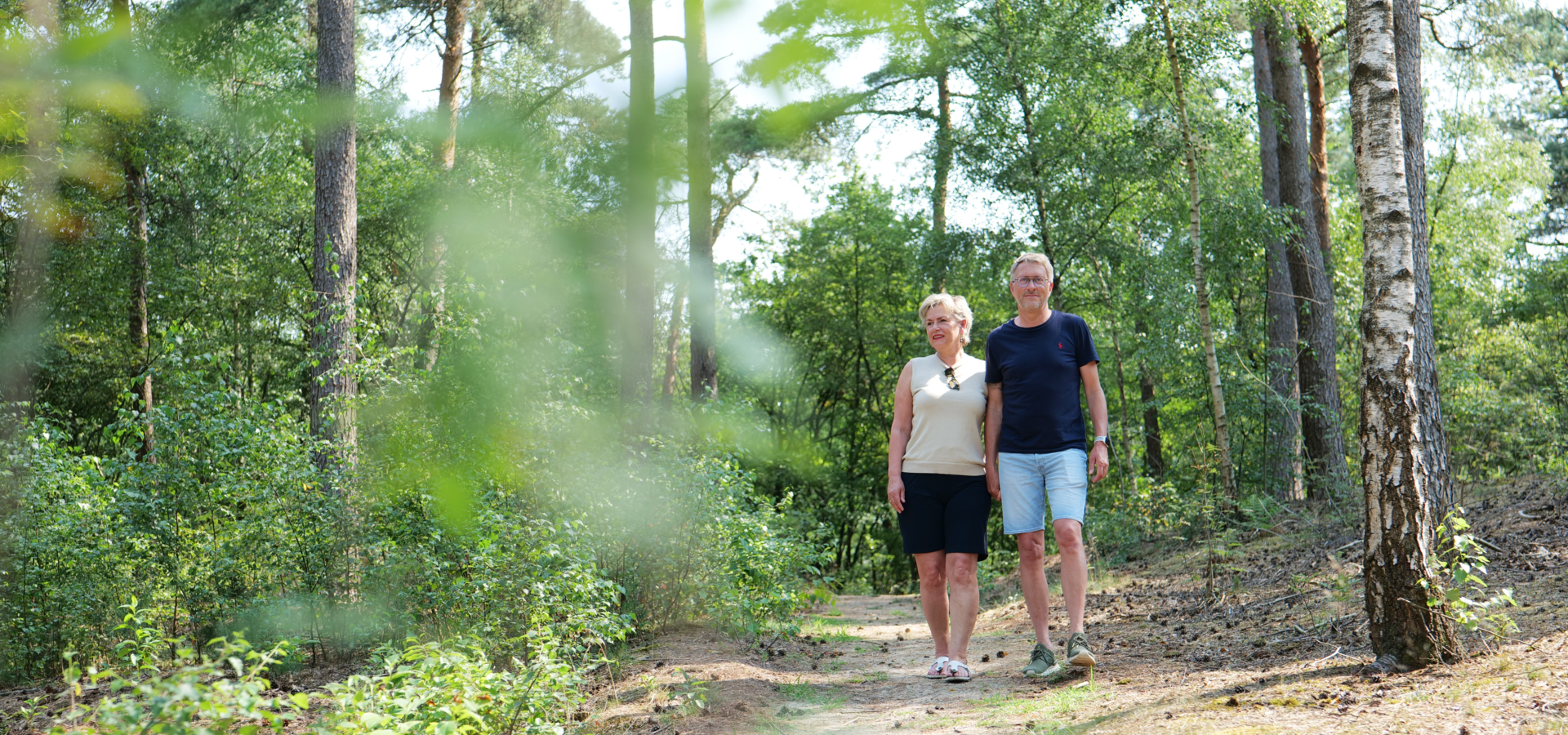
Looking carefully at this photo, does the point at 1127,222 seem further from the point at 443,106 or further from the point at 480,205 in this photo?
the point at 443,106

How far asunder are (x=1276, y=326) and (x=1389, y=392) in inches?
400

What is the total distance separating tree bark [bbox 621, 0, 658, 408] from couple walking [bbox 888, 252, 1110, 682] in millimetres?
6892

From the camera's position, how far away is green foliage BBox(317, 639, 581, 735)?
9.88 feet

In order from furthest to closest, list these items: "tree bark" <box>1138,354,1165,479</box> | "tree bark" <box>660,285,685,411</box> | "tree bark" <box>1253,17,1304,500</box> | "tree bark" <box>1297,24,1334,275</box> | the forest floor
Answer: "tree bark" <box>660,285,685,411</box> → "tree bark" <box>1138,354,1165,479</box> → "tree bark" <box>1297,24,1334,275</box> → "tree bark" <box>1253,17,1304,500</box> → the forest floor

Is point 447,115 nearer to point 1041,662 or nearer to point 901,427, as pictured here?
point 901,427

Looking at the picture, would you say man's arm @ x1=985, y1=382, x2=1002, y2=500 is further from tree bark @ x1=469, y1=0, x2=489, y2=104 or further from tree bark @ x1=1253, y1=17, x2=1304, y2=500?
tree bark @ x1=469, y1=0, x2=489, y2=104

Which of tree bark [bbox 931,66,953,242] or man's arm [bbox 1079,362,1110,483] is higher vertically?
tree bark [bbox 931,66,953,242]

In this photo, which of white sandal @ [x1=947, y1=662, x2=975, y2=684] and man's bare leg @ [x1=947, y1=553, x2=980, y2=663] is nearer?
man's bare leg @ [x1=947, y1=553, x2=980, y2=663]

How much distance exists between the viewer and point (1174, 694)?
13.3 feet

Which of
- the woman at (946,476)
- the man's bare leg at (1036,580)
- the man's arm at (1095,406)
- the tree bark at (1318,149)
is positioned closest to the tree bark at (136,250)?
the woman at (946,476)

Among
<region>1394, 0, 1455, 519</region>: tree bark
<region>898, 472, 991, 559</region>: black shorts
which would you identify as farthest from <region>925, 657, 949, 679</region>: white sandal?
<region>1394, 0, 1455, 519</region>: tree bark

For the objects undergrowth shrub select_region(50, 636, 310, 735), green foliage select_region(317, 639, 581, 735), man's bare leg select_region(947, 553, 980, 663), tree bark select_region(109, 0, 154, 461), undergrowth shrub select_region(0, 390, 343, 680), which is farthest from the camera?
tree bark select_region(109, 0, 154, 461)

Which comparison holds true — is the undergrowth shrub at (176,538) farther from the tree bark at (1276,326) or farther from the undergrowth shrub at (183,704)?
the tree bark at (1276,326)

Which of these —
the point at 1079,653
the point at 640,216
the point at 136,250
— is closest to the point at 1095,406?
the point at 1079,653
